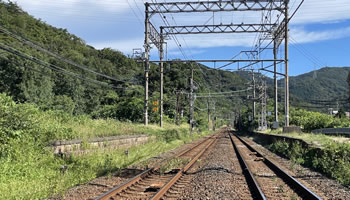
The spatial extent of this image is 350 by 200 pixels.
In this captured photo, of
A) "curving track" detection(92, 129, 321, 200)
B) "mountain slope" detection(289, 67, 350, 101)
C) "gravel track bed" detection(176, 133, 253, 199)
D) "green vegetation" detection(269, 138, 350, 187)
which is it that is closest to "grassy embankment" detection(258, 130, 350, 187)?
"green vegetation" detection(269, 138, 350, 187)

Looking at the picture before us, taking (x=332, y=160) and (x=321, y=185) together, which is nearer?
(x=321, y=185)

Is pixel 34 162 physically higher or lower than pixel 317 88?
lower

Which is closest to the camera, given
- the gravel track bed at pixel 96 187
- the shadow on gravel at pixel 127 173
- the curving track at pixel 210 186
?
the gravel track bed at pixel 96 187

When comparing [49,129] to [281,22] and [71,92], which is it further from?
[71,92]

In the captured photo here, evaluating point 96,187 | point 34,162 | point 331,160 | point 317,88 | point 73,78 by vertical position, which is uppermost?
point 317,88

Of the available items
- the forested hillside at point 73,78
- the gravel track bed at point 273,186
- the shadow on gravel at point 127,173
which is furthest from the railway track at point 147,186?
the forested hillside at point 73,78

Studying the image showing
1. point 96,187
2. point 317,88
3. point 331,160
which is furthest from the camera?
point 317,88

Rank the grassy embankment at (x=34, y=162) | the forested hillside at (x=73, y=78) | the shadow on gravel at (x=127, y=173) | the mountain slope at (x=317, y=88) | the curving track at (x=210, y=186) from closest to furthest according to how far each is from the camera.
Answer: the curving track at (x=210, y=186) < the grassy embankment at (x=34, y=162) < the shadow on gravel at (x=127, y=173) < the forested hillside at (x=73, y=78) < the mountain slope at (x=317, y=88)

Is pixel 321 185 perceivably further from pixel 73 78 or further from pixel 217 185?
pixel 73 78

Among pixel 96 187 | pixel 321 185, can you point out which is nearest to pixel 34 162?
pixel 96 187

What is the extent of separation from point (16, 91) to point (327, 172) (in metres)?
45.7

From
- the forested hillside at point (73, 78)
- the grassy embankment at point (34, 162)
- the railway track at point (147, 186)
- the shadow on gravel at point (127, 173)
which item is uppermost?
the forested hillside at point (73, 78)

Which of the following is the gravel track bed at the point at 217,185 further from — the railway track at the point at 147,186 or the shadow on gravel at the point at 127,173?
the shadow on gravel at the point at 127,173

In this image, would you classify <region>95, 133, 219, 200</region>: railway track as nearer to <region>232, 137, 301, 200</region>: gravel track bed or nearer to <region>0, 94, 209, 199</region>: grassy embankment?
<region>0, 94, 209, 199</region>: grassy embankment
